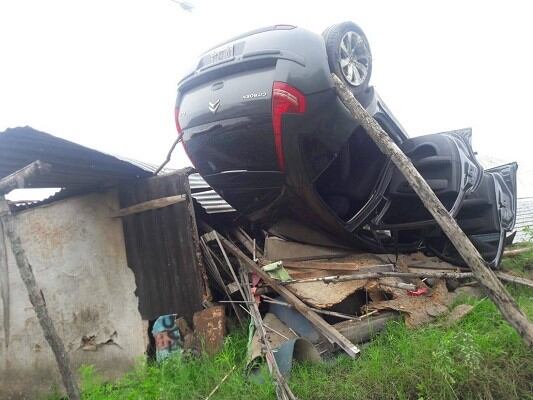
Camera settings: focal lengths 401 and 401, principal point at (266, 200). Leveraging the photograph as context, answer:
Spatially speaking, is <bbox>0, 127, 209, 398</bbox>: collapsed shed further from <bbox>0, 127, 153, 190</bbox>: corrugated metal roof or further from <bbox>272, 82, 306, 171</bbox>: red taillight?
<bbox>272, 82, 306, 171</bbox>: red taillight

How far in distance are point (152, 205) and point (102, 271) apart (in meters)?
1.09

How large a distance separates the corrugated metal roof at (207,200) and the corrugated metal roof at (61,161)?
3.62ft

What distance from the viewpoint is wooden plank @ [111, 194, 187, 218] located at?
193 inches

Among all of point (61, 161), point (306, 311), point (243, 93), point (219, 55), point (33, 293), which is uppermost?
point (219, 55)

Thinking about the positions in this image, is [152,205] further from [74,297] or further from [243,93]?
[243,93]

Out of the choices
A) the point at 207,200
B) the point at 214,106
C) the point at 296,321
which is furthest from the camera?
the point at 207,200

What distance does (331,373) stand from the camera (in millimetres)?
3426

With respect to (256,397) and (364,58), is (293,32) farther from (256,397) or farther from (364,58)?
(256,397)

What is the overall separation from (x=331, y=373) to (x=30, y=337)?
392 cm

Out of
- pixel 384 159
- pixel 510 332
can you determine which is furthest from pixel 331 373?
pixel 384 159

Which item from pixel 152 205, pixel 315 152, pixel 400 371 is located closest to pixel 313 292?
pixel 400 371

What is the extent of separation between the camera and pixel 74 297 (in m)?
5.05

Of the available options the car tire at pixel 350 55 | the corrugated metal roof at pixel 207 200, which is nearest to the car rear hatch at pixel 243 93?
the car tire at pixel 350 55

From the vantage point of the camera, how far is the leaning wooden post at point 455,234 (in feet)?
9.59
